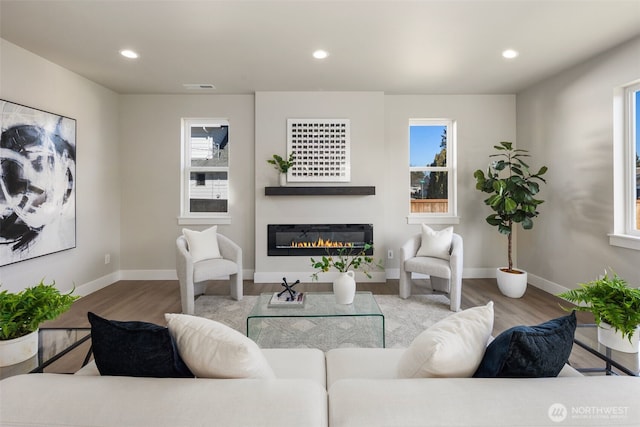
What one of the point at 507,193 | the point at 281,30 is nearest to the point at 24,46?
the point at 281,30

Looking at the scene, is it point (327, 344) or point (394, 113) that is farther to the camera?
point (394, 113)

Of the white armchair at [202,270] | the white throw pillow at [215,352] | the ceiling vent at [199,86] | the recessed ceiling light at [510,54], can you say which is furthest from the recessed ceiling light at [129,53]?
the recessed ceiling light at [510,54]

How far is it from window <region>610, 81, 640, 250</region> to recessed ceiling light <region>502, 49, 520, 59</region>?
40.0 inches

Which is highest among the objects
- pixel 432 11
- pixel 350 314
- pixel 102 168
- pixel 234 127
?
pixel 432 11

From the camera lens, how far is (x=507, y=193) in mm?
3693

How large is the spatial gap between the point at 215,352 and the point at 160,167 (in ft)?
13.5

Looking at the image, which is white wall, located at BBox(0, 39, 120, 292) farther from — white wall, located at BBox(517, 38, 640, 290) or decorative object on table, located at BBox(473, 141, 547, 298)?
white wall, located at BBox(517, 38, 640, 290)

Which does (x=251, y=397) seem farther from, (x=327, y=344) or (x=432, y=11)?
(x=432, y=11)

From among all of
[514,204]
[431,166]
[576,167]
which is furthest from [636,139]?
[431,166]

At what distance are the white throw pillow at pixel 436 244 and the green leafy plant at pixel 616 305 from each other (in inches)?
86.5

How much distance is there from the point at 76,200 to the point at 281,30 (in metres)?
3.07

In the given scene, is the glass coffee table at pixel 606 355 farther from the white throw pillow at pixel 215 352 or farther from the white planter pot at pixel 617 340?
the white throw pillow at pixel 215 352

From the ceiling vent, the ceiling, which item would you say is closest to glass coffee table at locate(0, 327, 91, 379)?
the ceiling

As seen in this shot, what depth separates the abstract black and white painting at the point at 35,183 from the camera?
2.80 meters
